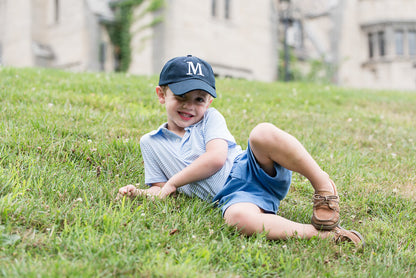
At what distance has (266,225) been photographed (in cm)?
283

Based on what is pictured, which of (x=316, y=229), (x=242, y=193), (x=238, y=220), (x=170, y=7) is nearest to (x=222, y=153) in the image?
(x=242, y=193)

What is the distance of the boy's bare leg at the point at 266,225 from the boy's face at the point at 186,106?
29.9 inches

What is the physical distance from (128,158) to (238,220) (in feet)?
4.79

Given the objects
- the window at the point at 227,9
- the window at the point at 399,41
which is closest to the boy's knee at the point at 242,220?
the window at the point at 227,9

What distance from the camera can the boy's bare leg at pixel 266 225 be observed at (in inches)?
111

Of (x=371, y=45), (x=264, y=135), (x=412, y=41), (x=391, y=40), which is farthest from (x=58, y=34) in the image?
(x=412, y=41)

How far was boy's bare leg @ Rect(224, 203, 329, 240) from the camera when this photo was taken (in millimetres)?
2832

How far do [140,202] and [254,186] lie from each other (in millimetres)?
786

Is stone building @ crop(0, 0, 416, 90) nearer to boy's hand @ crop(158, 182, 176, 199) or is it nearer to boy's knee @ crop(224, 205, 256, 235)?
boy's hand @ crop(158, 182, 176, 199)

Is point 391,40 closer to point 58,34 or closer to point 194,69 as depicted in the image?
point 58,34

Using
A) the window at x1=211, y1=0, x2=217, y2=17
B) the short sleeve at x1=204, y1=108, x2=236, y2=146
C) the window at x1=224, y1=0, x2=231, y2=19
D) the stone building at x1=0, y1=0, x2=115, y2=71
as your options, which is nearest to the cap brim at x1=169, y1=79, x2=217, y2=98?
the short sleeve at x1=204, y1=108, x2=236, y2=146

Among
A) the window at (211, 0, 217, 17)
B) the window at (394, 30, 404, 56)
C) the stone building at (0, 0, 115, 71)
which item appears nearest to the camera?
the stone building at (0, 0, 115, 71)

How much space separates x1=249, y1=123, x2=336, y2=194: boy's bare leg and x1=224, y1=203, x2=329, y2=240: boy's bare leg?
0.89 feet

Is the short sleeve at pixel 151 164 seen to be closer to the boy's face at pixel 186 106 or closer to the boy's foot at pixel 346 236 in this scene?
the boy's face at pixel 186 106
